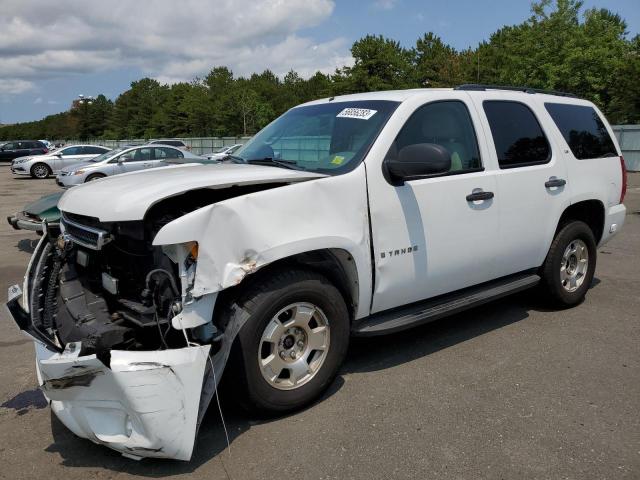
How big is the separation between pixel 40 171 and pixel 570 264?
1075 inches

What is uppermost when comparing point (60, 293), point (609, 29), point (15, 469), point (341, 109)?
point (609, 29)

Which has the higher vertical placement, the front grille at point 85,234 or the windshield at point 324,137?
the windshield at point 324,137

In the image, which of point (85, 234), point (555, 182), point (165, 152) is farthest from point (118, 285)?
point (165, 152)

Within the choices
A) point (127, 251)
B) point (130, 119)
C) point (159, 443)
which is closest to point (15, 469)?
point (159, 443)

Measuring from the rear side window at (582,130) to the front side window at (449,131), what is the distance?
127 cm

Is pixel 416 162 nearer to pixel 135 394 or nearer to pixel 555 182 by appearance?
pixel 555 182

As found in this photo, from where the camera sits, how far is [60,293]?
11.4ft

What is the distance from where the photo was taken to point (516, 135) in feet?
15.0

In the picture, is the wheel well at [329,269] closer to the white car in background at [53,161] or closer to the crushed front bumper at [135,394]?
the crushed front bumper at [135,394]

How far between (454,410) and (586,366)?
1325 mm

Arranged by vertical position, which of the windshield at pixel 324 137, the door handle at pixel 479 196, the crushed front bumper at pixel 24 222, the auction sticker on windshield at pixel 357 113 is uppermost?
the auction sticker on windshield at pixel 357 113

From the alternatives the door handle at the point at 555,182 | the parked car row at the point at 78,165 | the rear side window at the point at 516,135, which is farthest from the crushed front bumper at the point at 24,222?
the door handle at the point at 555,182

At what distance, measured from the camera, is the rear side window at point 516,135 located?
14.4ft

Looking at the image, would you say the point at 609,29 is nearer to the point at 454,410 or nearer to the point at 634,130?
the point at 634,130
